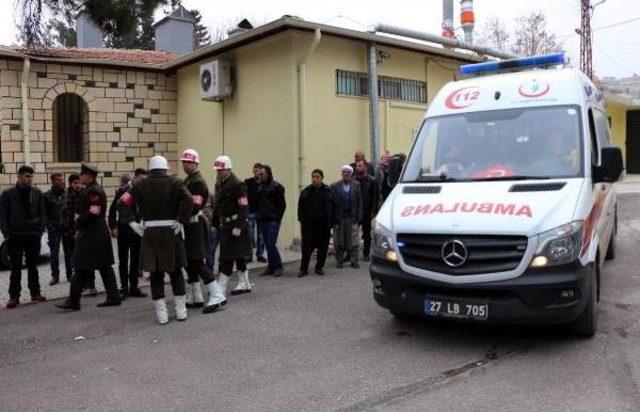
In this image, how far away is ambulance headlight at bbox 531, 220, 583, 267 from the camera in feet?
15.7

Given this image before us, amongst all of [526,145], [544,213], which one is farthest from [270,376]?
[526,145]

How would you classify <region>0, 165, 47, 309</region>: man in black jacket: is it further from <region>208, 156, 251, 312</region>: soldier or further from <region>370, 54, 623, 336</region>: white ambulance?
<region>370, 54, 623, 336</region>: white ambulance

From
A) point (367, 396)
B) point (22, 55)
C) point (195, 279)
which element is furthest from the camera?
point (22, 55)

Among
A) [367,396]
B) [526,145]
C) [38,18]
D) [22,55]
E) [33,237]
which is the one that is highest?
[22,55]

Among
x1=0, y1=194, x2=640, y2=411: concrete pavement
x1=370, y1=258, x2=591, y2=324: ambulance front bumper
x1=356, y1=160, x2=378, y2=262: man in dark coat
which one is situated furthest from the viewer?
x1=356, y1=160, x2=378, y2=262: man in dark coat

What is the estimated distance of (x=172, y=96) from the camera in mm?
14672

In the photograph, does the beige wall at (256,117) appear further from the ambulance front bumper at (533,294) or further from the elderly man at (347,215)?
the ambulance front bumper at (533,294)

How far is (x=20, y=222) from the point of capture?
7.59m

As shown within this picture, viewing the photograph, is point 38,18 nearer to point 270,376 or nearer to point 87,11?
point 87,11

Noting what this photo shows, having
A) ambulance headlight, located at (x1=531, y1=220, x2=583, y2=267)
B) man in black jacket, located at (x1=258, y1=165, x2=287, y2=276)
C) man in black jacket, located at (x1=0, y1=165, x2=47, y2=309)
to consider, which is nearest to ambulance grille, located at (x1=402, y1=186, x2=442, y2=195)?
ambulance headlight, located at (x1=531, y1=220, x2=583, y2=267)

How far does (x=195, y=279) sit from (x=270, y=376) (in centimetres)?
272

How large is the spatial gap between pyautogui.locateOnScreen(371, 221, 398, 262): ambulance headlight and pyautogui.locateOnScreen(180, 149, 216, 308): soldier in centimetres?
226

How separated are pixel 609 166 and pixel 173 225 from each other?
4.35m

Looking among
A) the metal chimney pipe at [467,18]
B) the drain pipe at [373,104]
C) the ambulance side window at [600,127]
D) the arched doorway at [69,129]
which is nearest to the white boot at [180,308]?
the ambulance side window at [600,127]
